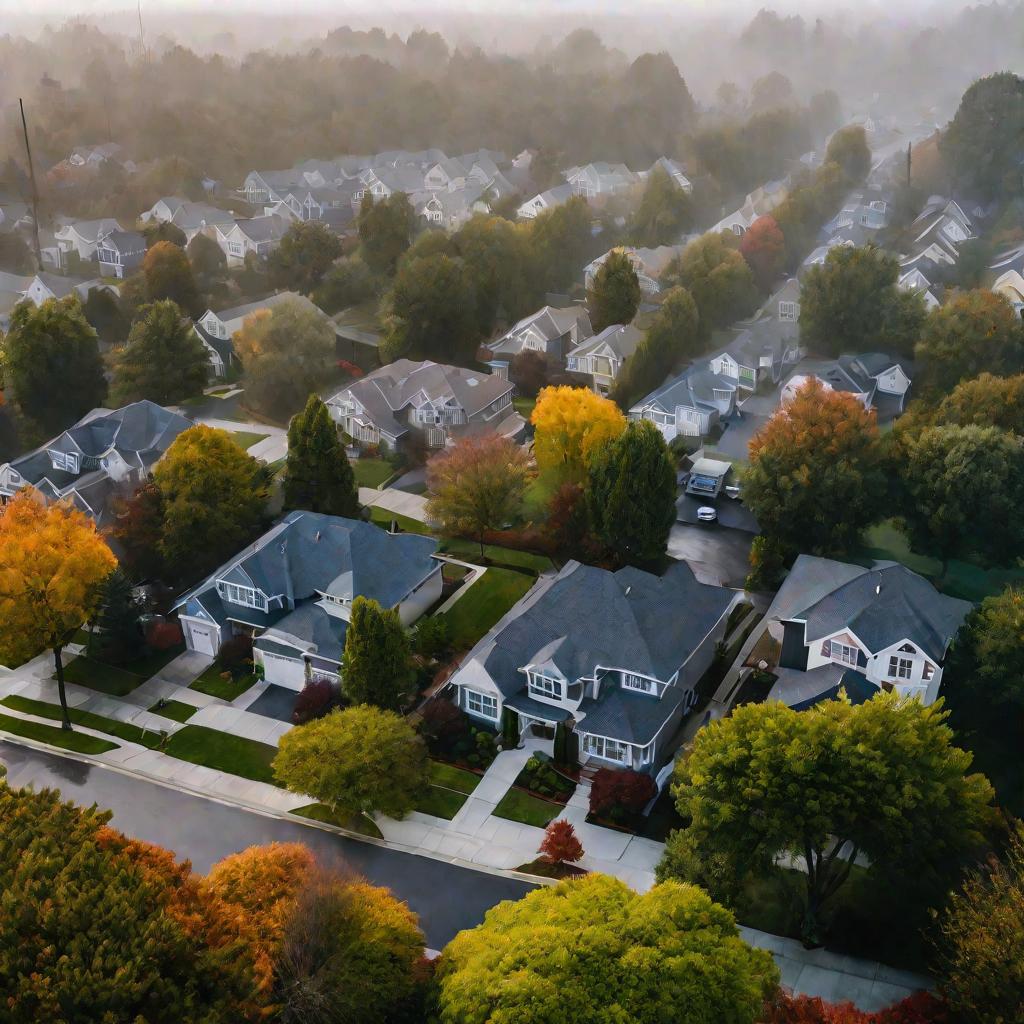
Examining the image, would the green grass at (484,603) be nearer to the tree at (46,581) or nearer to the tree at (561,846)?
the tree at (561,846)

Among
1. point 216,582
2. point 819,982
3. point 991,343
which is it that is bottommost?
point 819,982

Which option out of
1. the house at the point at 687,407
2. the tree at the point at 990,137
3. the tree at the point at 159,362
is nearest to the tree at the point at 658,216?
the tree at the point at 990,137

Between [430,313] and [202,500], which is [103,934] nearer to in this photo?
[202,500]

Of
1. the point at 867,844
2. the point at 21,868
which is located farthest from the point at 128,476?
the point at 867,844

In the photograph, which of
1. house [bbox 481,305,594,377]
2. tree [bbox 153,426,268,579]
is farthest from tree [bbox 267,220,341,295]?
tree [bbox 153,426,268,579]

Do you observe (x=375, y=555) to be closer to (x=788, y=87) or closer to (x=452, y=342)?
(x=452, y=342)
